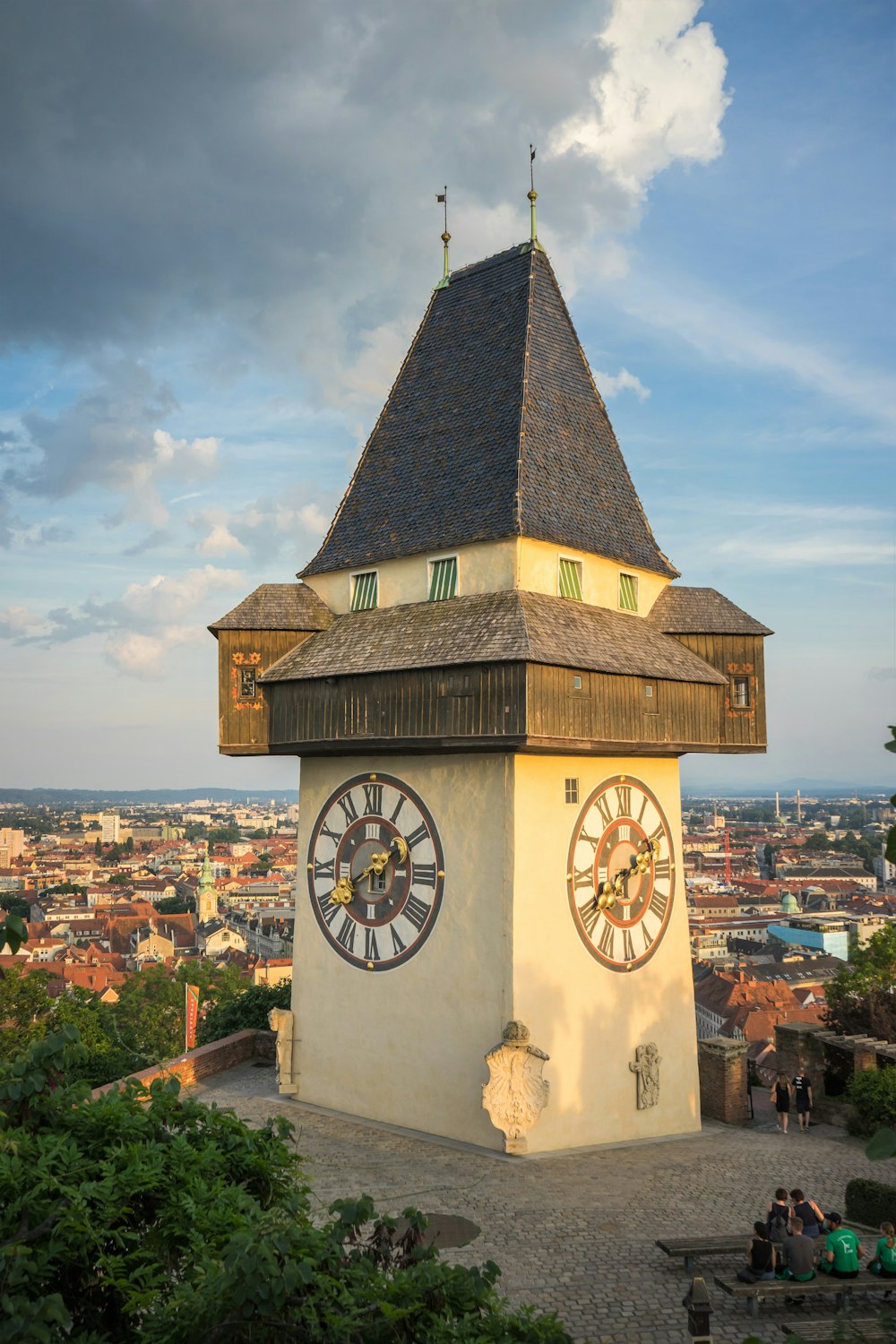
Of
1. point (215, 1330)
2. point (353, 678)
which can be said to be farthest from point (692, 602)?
point (215, 1330)

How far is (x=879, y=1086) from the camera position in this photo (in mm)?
17484

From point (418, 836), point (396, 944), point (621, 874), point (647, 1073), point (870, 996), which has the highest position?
point (418, 836)

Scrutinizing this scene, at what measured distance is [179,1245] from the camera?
6.00 metres

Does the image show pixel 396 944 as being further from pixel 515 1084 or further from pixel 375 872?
pixel 515 1084

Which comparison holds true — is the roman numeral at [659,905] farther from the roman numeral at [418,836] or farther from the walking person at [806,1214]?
the walking person at [806,1214]

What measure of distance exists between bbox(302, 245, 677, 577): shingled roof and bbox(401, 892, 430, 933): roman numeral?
5341mm

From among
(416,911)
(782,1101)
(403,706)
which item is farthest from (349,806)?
(782,1101)

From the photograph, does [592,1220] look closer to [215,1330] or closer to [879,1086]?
[879,1086]

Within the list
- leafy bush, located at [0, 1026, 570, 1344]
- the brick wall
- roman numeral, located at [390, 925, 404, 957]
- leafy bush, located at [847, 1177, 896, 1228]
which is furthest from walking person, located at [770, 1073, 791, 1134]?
leafy bush, located at [0, 1026, 570, 1344]

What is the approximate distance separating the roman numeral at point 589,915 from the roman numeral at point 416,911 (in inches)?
87.8

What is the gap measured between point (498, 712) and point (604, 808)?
117 inches

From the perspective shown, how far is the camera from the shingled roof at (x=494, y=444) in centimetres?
1695

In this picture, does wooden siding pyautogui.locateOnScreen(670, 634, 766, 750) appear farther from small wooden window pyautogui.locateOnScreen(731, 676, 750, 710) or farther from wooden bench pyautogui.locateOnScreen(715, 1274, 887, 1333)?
wooden bench pyautogui.locateOnScreen(715, 1274, 887, 1333)

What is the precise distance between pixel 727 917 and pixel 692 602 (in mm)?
137517
